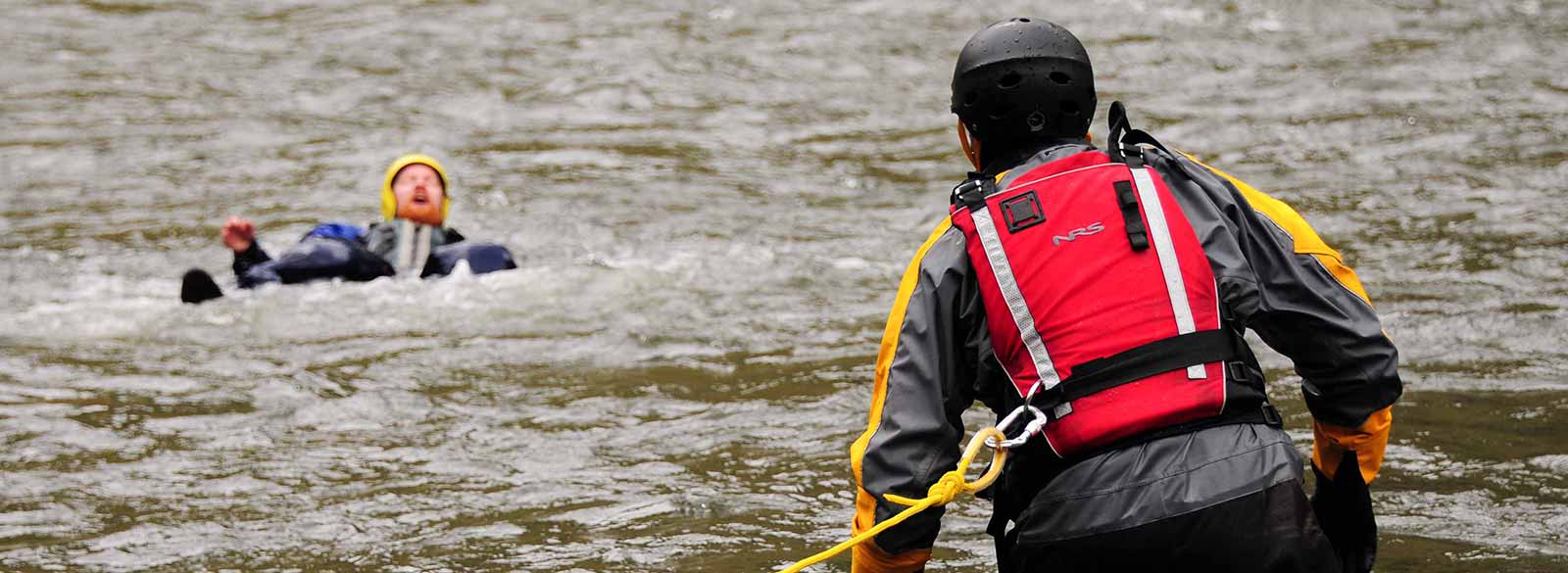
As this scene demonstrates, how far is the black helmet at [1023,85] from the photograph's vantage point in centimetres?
351

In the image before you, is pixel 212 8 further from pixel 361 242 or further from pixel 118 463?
pixel 118 463

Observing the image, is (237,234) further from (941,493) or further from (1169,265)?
(1169,265)

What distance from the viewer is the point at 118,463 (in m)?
6.92

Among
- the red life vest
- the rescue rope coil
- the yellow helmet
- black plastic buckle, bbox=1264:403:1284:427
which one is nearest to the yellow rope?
the rescue rope coil

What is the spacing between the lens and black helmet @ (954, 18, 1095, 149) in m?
3.51

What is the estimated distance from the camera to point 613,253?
11383mm

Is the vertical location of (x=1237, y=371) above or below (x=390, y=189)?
above

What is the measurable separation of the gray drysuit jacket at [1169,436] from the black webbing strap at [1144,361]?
0.33 feet

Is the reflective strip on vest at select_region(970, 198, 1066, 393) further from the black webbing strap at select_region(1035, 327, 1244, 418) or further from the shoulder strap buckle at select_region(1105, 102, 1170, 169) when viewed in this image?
the shoulder strap buckle at select_region(1105, 102, 1170, 169)

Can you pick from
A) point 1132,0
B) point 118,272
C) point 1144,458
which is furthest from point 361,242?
point 1132,0

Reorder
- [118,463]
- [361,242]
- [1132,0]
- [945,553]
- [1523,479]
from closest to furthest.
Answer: [945,553] < [1523,479] < [118,463] < [361,242] < [1132,0]

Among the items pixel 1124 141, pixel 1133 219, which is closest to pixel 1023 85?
pixel 1124 141

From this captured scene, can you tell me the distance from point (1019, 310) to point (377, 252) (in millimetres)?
8411

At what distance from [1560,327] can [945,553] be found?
A: 160 inches
